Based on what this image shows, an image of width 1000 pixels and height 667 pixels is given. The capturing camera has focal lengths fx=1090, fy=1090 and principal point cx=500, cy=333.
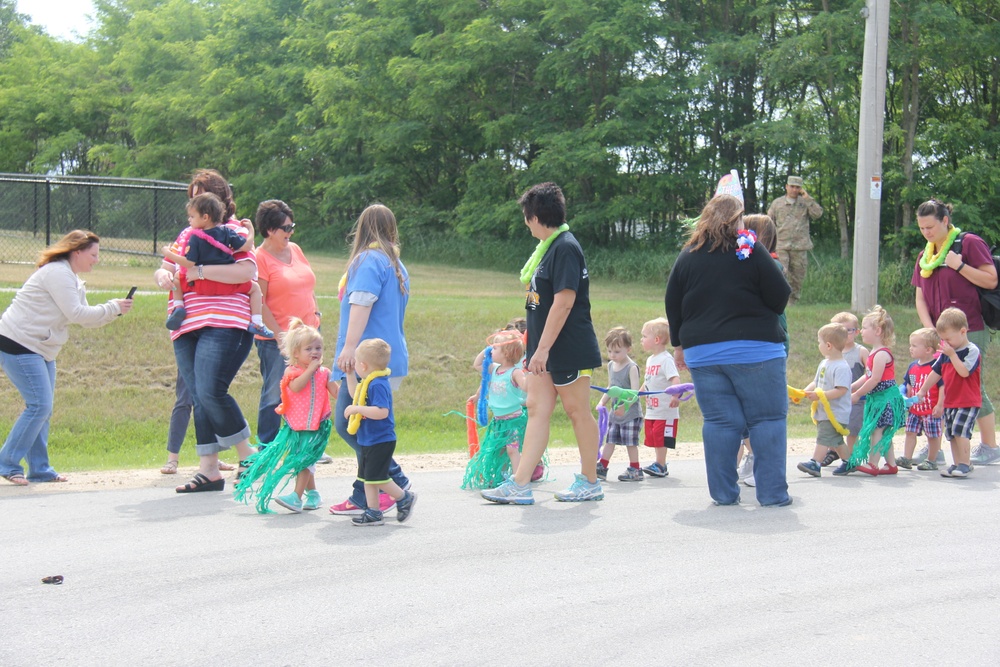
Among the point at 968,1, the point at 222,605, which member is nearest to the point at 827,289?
the point at 968,1

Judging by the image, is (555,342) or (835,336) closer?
(555,342)

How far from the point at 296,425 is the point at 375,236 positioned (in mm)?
1246

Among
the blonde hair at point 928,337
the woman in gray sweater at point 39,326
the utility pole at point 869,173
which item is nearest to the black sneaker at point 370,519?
the woman in gray sweater at point 39,326

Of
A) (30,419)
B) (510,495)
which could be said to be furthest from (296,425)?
(30,419)

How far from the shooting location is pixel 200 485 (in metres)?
7.09

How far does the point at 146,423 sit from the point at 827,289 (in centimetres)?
1265

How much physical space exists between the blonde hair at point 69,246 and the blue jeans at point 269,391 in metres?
1.33

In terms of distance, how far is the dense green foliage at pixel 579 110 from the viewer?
21.5 meters

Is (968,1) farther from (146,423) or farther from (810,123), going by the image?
(146,423)

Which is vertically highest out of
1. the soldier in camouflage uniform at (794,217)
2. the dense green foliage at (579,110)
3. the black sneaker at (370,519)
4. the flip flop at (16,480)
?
the dense green foliage at (579,110)

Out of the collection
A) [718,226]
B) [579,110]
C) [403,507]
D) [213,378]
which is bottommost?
[403,507]

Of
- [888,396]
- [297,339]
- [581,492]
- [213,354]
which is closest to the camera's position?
[297,339]

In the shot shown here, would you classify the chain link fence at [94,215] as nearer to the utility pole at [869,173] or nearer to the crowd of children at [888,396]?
the utility pole at [869,173]

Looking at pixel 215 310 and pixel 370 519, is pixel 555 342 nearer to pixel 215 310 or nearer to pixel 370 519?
pixel 370 519
